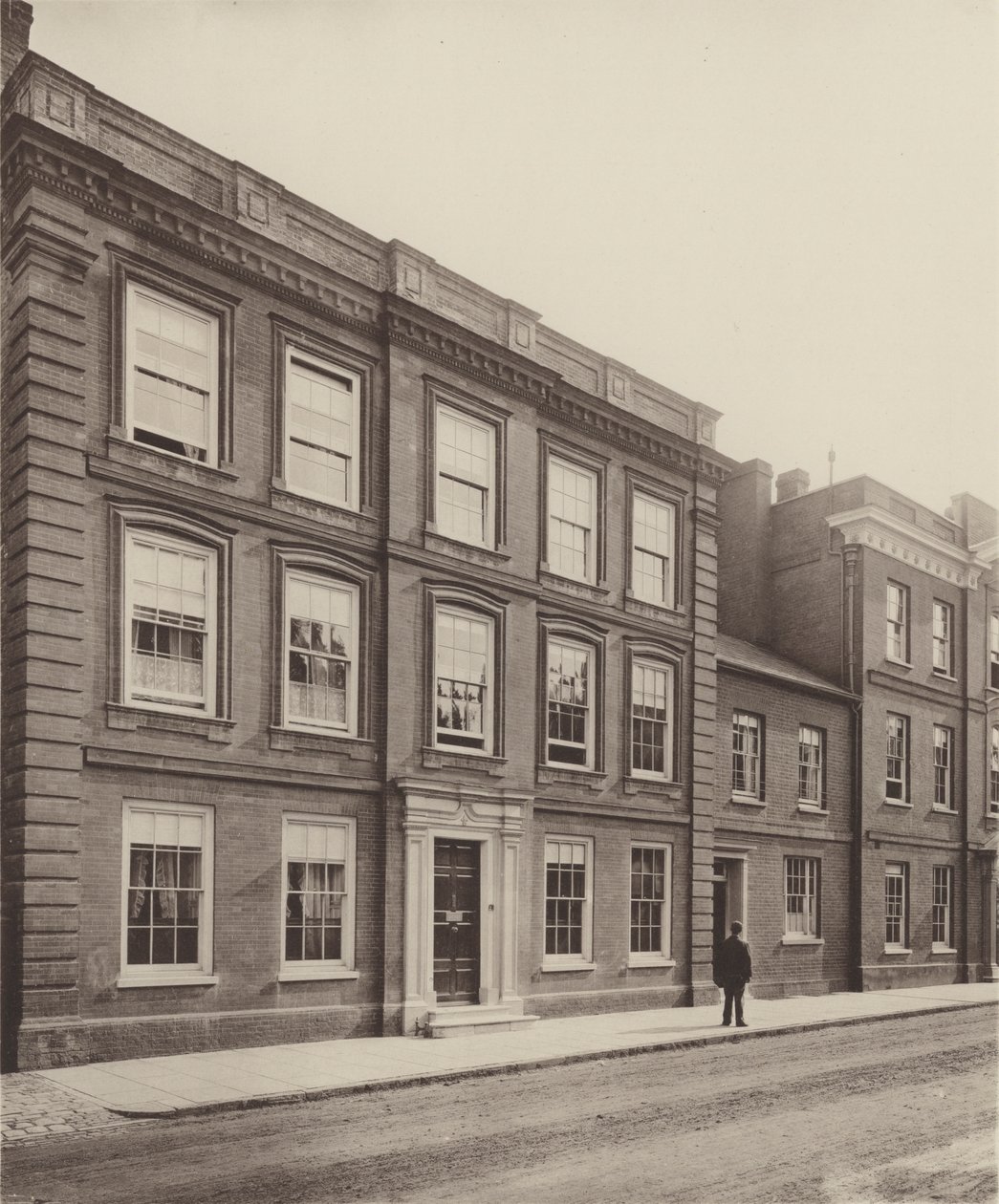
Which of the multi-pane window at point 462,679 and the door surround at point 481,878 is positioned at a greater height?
the multi-pane window at point 462,679

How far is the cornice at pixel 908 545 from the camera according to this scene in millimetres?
27859

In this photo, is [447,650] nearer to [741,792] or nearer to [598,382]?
[598,382]

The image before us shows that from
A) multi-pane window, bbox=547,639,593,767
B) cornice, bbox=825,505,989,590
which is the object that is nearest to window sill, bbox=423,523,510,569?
multi-pane window, bbox=547,639,593,767

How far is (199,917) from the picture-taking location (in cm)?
1472

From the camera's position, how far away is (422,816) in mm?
A: 17031

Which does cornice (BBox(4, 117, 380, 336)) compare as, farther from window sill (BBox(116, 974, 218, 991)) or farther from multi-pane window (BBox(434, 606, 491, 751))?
window sill (BBox(116, 974, 218, 991))

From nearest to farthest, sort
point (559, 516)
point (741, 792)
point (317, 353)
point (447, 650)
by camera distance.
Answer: point (317, 353)
point (447, 650)
point (559, 516)
point (741, 792)

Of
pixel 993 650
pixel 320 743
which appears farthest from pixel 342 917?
pixel 993 650

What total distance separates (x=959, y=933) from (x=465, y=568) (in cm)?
1837

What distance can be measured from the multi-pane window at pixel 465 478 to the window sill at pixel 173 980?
7096mm

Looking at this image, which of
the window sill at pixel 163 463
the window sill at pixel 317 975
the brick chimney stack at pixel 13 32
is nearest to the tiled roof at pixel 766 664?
the window sill at pixel 317 975

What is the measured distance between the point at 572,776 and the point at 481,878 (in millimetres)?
2627

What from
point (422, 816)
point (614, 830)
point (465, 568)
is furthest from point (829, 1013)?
point (465, 568)

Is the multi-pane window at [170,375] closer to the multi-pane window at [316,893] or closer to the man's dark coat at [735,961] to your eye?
the multi-pane window at [316,893]
